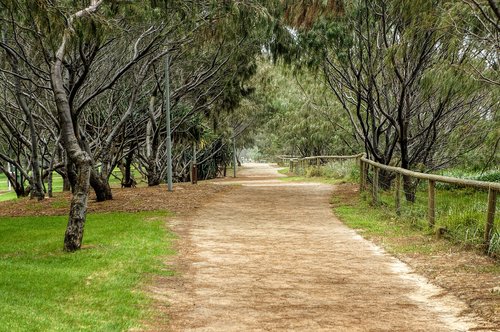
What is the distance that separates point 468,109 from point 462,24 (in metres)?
7.00

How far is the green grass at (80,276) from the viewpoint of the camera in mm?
5461

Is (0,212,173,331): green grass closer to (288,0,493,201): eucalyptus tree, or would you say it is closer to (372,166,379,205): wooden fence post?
(372,166,379,205): wooden fence post

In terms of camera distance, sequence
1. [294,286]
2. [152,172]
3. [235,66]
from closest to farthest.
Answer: [294,286], [235,66], [152,172]

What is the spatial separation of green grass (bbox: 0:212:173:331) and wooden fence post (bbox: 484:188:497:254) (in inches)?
192

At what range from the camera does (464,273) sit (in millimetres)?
7508

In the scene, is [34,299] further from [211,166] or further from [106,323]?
[211,166]

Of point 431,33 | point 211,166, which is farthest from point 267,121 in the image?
point 431,33

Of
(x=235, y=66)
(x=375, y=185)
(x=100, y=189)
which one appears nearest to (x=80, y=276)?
(x=375, y=185)

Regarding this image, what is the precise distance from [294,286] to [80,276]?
2.81 m

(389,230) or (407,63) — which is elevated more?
(407,63)

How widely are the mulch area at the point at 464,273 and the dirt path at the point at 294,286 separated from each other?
198 mm

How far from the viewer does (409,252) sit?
923 centimetres

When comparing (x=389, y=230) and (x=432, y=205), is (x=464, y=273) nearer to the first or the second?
(x=432, y=205)

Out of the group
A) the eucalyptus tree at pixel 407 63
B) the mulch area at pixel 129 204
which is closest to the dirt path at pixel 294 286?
the mulch area at pixel 129 204
